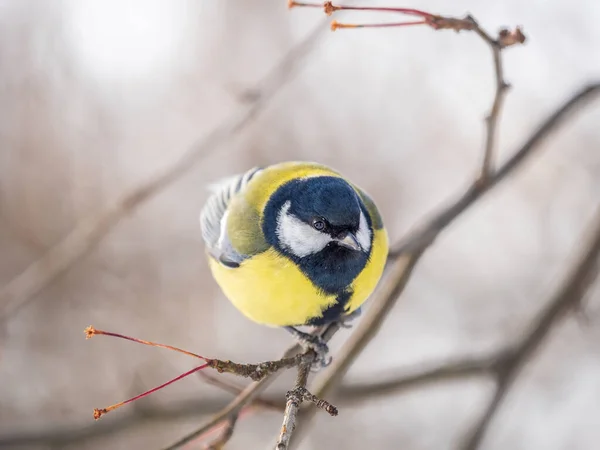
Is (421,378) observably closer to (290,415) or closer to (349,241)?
(349,241)

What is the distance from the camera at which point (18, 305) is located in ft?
7.96

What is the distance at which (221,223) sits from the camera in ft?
7.18

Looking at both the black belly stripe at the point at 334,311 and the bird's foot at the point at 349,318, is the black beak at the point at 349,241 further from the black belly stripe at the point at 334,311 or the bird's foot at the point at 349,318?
the bird's foot at the point at 349,318

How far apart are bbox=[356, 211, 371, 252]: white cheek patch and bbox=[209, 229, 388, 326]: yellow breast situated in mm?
30

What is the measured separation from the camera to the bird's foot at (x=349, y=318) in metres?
2.00

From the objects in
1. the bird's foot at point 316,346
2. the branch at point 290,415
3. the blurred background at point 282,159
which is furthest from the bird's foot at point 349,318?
the blurred background at point 282,159

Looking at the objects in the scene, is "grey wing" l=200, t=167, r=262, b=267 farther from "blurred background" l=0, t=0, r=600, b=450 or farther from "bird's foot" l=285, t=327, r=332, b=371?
"blurred background" l=0, t=0, r=600, b=450

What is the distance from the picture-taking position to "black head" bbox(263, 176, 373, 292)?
173 centimetres

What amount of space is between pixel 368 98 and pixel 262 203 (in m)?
2.77

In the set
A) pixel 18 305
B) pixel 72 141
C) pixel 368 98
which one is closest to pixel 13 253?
pixel 72 141

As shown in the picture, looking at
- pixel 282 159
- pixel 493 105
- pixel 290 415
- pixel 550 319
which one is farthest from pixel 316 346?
pixel 282 159

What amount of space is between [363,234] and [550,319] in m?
0.91

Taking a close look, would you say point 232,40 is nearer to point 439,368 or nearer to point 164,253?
point 164,253

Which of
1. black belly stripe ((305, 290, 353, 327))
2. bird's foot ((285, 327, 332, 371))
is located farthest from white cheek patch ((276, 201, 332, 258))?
bird's foot ((285, 327, 332, 371))
